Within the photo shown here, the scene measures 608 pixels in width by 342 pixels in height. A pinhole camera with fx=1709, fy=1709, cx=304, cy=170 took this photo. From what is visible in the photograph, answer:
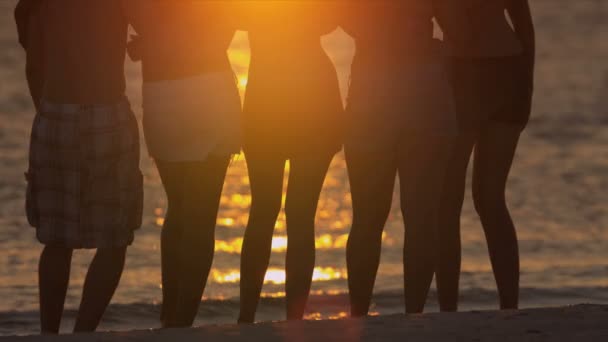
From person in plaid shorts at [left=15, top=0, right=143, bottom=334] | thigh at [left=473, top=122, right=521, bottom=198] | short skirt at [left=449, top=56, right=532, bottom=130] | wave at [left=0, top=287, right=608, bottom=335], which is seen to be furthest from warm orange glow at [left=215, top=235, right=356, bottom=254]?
person in plaid shorts at [left=15, top=0, right=143, bottom=334]

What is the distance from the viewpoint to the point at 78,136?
24.1ft

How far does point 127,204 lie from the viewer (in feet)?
24.5

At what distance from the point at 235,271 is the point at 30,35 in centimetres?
474

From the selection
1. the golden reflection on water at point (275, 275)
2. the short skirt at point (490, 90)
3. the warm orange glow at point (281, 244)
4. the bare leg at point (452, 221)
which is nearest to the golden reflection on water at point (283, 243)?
the warm orange glow at point (281, 244)

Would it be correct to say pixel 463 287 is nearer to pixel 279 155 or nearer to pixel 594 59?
pixel 279 155

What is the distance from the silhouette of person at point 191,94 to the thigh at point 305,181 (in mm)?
415

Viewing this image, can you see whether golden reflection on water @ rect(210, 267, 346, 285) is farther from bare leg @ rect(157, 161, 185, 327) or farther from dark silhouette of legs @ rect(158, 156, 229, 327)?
dark silhouette of legs @ rect(158, 156, 229, 327)

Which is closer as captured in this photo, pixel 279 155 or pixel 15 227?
pixel 279 155

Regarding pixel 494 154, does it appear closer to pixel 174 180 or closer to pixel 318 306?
pixel 174 180

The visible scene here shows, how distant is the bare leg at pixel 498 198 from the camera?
8109 millimetres

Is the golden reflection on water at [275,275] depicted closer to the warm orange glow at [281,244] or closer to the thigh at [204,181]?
the warm orange glow at [281,244]

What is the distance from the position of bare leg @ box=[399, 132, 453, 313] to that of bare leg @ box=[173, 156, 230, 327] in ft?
2.87

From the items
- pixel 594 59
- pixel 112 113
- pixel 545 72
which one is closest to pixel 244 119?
pixel 112 113

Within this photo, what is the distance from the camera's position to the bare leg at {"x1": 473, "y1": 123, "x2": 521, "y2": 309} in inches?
319
